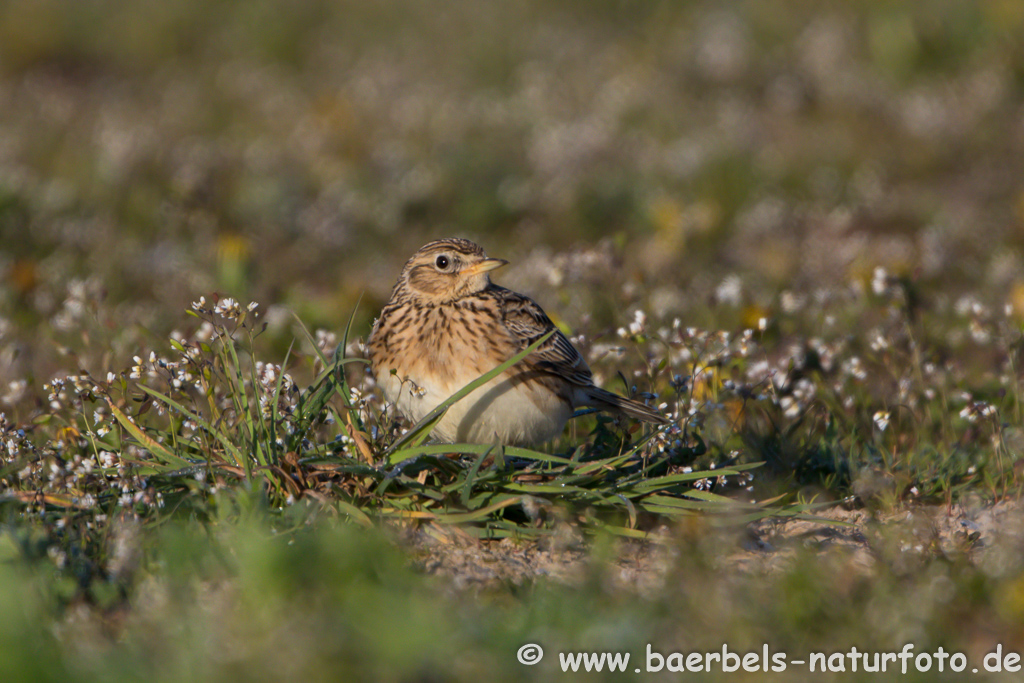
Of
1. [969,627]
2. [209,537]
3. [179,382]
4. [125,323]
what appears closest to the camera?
[969,627]

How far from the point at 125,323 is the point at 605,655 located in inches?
209

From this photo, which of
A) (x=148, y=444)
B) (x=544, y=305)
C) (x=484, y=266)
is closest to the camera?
(x=148, y=444)

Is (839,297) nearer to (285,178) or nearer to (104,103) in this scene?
(285,178)

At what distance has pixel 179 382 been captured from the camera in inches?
170

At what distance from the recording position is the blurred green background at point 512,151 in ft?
28.9

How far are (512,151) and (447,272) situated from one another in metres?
7.84

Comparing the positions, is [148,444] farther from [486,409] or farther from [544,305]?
[544,305]

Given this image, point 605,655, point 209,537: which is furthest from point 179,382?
point 605,655

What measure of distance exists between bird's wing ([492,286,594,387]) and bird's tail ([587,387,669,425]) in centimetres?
8

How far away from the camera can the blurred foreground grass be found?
317 centimetres

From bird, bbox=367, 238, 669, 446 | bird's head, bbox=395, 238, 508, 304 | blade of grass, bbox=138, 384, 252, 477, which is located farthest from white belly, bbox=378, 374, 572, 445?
blade of grass, bbox=138, 384, 252, 477

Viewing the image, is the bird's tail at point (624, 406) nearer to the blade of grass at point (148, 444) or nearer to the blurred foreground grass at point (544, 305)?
the blurred foreground grass at point (544, 305)

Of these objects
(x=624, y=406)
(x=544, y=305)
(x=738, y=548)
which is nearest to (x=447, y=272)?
(x=624, y=406)

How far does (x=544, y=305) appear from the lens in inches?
323
